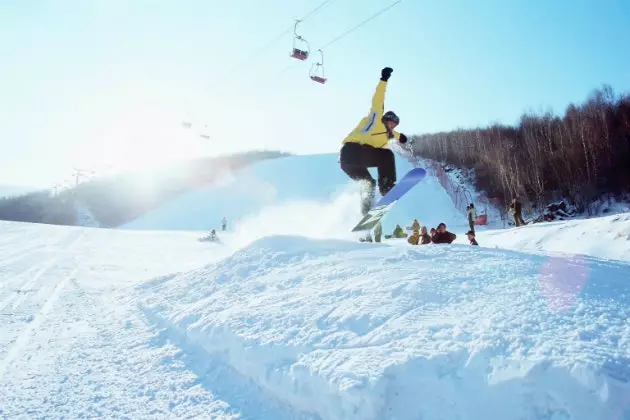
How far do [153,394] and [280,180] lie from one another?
47959mm

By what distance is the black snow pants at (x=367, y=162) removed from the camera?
595cm

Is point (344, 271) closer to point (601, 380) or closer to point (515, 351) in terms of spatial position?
point (515, 351)

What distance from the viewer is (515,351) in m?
2.05

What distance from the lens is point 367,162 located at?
19.6 ft

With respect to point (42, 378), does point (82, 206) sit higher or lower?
higher

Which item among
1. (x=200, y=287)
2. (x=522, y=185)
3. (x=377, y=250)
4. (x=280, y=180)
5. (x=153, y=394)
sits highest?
(x=280, y=180)

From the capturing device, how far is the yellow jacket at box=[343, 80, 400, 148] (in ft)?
19.0

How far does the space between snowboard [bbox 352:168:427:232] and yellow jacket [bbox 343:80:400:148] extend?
2.23 ft

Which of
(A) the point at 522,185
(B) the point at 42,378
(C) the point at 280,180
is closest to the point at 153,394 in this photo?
(B) the point at 42,378

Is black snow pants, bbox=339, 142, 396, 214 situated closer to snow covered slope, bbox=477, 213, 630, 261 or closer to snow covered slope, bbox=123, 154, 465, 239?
snow covered slope, bbox=477, 213, 630, 261

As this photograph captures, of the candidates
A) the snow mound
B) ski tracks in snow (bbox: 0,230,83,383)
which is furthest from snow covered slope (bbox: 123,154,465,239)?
the snow mound

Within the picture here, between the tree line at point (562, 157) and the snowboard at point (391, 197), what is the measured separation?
21.3 m

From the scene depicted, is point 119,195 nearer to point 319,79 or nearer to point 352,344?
point 319,79

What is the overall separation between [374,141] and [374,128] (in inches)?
7.5
